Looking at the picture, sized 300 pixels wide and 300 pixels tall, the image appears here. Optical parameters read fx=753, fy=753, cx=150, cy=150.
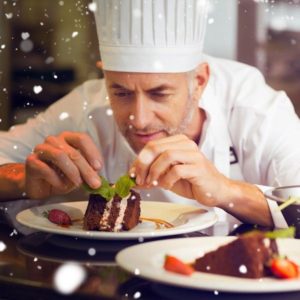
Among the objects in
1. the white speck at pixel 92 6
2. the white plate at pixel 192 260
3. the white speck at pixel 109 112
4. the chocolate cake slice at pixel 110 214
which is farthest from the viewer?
the white speck at pixel 109 112

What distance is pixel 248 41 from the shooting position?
1.56 m

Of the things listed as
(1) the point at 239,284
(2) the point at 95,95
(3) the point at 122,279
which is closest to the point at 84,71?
(2) the point at 95,95

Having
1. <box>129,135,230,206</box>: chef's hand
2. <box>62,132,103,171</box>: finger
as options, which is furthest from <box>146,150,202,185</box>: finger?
<box>62,132,103,171</box>: finger

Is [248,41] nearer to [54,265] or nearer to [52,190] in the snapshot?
[52,190]

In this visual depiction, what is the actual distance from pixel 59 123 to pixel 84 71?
0.41ft

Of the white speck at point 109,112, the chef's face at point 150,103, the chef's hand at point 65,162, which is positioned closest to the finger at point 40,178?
the chef's hand at point 65,162

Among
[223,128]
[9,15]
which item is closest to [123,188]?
[223,128]

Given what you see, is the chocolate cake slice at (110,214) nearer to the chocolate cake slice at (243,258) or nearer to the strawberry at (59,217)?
the strawberry at (59,217)

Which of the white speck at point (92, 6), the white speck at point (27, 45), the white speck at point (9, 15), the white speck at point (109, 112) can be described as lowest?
the white speck at point (109, 112)

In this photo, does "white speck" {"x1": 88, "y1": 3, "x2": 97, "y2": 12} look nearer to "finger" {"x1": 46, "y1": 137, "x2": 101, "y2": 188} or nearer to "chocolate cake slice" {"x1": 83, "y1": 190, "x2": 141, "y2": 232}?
"finger" {"x1": 46, "y1": 137, "x2": 101, "y2": 188}

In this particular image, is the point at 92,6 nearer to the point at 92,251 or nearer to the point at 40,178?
the point at 40,178

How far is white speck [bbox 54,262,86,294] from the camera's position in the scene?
82 cm

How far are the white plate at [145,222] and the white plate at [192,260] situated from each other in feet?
0.25

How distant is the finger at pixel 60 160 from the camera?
116 cm
